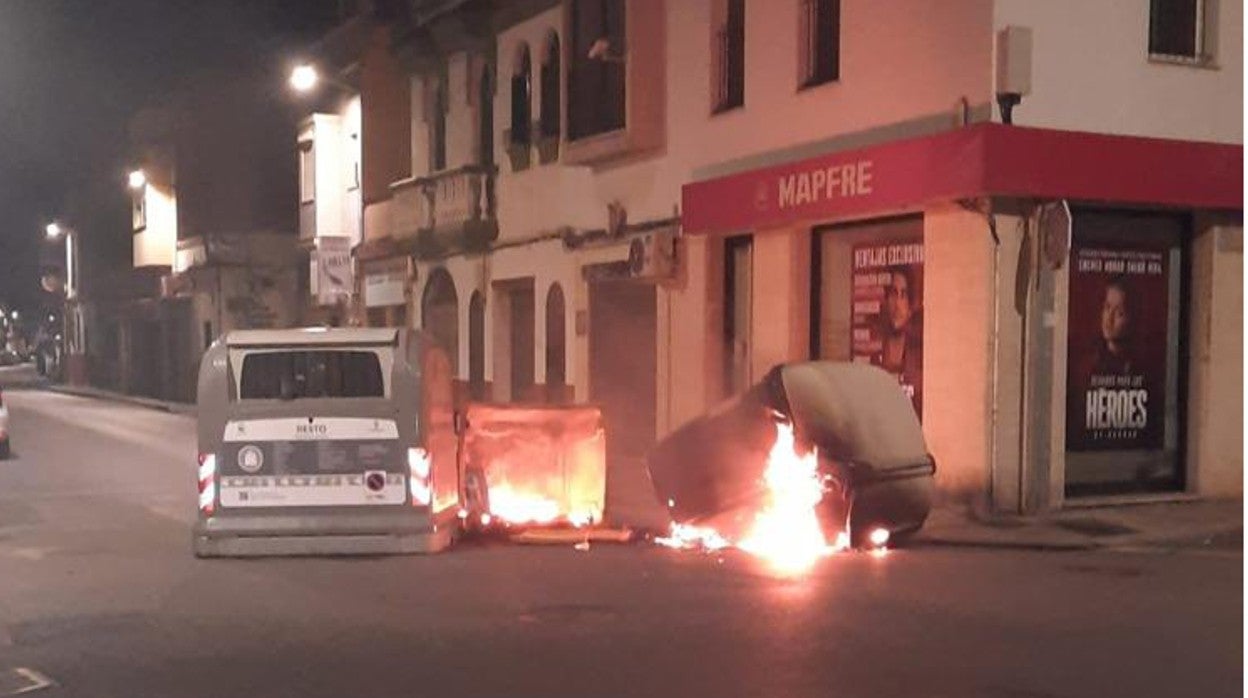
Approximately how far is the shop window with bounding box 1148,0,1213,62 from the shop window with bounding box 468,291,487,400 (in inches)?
500

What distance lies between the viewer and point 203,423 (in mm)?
11570

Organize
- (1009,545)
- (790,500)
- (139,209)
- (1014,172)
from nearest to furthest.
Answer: (790,500) < (1009,545) < (1014,172) < (139,209)

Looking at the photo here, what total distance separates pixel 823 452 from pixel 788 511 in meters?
0.59

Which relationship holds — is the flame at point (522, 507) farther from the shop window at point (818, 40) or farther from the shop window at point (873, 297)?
the shop window at point (818, 40)

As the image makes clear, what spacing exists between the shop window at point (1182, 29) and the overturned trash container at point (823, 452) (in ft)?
16.6

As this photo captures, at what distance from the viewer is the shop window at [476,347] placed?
24703mm

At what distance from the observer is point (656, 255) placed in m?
18.8

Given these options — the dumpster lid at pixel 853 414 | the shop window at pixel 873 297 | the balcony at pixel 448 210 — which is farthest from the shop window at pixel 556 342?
the dumpster lid at pixel 853 414

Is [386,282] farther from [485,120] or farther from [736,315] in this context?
[736,315]

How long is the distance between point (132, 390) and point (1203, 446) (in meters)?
39.5

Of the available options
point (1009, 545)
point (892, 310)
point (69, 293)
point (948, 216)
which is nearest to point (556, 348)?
point (892, 310)

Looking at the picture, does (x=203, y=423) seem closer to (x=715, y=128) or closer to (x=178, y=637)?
(x=178, y=637)

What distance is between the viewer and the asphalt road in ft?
24.4

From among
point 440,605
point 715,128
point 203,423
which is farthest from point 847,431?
point 715,128
